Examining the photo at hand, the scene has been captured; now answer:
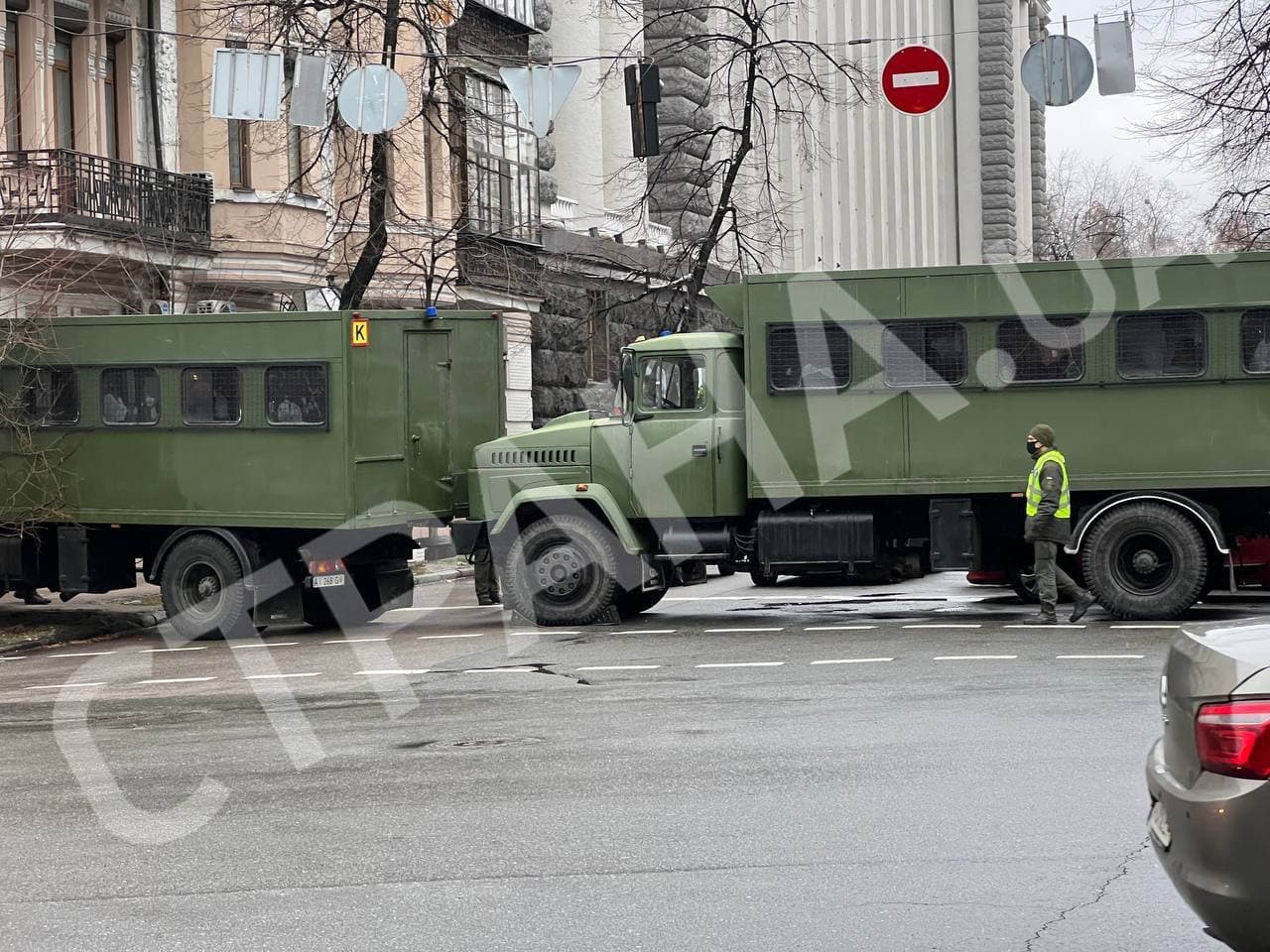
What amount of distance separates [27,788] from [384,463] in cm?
853

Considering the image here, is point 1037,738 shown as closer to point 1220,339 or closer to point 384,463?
point 1220,339

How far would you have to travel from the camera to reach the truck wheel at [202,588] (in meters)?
17.7

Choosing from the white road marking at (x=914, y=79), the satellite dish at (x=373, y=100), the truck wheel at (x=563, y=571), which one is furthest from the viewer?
the white road marking at (x=914, y=79)

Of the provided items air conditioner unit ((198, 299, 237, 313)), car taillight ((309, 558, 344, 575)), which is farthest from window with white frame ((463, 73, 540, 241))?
car taillight ((309, 558, 344, 575))

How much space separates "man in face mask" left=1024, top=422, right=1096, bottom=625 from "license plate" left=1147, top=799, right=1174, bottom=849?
10.6 meters

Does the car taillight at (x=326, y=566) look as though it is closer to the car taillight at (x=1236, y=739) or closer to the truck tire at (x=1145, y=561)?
the truck tire at (x=1145, y=561)

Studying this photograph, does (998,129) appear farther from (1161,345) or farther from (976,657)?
(976,657)

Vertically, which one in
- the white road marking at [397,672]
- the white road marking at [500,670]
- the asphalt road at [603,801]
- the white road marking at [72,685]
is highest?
the asphalt road at [603,801]

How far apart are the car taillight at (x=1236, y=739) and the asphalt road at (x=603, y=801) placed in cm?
Answer: 136

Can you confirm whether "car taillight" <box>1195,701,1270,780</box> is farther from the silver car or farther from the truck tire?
the truck tire

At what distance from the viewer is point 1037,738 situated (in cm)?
952

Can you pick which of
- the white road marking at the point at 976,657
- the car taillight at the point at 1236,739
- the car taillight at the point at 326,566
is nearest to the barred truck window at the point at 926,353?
the white road marking at the point at 976,657

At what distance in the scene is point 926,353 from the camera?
16.5 meters

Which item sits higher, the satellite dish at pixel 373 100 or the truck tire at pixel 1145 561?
the satellite dish at pixel 373 100
